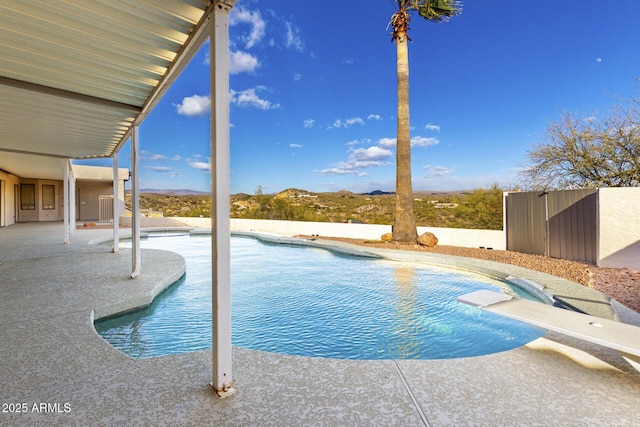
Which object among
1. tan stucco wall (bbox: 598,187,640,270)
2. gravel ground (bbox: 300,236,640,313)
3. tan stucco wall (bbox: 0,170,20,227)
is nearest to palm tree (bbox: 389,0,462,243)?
gravel ground (bbox: 300,236,640,313)

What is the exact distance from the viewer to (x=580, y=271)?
6383mm

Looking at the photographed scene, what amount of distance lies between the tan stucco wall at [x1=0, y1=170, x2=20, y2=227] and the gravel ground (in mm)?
16632

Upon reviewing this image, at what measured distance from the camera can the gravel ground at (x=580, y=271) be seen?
15.9 feet

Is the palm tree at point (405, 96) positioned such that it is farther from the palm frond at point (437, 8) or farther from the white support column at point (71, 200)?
the white support column at point (71, 200)

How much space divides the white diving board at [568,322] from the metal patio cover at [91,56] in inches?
135

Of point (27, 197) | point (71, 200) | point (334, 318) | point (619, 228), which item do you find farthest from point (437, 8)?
point (27, 197)

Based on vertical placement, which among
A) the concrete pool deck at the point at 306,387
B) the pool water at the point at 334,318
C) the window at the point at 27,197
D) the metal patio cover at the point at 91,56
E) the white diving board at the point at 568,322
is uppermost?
the metal patio cover at the point at 91,56

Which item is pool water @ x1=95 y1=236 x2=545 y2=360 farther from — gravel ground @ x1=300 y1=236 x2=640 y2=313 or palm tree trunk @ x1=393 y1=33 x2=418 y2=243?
palm tree trunk @ x1=393 y1=33 x2=418 y2=243

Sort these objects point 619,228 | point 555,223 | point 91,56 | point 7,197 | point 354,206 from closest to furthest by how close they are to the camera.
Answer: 1. point 91,56
2. point 619,228
3. point 555,223
4. point 7,197
5. point 354,206

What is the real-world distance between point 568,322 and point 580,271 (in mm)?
4731

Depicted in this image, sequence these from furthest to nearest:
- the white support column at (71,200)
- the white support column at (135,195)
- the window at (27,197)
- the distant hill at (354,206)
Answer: the window at (27,197) < the distant hill at (354,206) < the white support column at (71,200) < the white support column at (135,195)

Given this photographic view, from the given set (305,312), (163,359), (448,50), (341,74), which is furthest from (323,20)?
(163,359)

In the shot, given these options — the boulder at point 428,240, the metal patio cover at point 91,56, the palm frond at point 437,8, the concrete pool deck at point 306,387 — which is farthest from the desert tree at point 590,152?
the metal patio cover at point 91,56

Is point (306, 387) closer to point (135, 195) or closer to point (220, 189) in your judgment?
point (220, 189)
